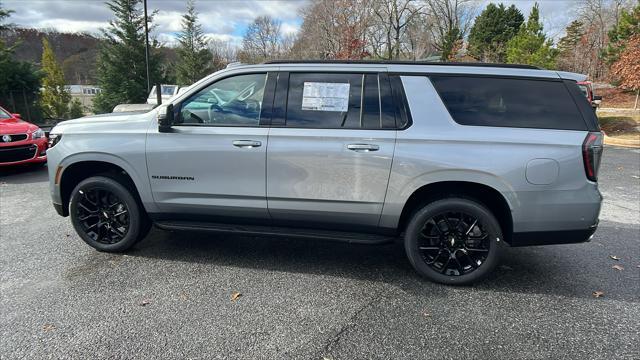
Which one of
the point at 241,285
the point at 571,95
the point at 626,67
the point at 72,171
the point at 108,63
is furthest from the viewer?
the point at 108,63

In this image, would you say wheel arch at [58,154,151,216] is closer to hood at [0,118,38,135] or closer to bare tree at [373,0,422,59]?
hood at [0,118,38,135]

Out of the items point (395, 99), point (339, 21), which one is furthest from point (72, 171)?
point (339, 21)

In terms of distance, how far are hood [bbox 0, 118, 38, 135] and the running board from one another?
5904 millimetres

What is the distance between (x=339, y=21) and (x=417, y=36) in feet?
43.1

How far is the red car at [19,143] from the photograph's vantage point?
773 centimetres

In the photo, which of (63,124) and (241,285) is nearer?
(241,285)

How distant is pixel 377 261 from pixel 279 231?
1063 millimetres

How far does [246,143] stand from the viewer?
363 centimetres

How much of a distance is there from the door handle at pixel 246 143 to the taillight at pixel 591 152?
8.80 feet

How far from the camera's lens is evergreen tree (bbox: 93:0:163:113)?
24.8m

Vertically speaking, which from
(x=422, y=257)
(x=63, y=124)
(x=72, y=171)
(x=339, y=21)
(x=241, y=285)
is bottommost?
(x=241, y=285)

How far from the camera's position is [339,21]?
31266 mm

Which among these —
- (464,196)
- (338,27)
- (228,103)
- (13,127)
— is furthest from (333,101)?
(338,27)

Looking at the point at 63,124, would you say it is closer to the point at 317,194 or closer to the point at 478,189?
the point at 317,194
